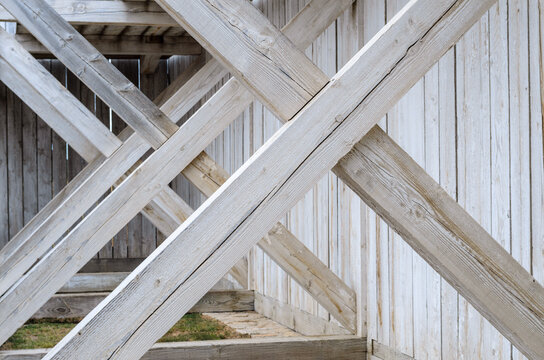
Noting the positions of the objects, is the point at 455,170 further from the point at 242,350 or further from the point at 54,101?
the point at 54,101

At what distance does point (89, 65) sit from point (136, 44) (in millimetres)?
3135

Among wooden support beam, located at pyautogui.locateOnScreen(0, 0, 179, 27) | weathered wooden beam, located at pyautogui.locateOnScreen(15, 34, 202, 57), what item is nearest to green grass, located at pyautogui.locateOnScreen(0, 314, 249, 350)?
wooden support beam, located at pyautogui.locateOnScreen(0, 0, 179, 27)

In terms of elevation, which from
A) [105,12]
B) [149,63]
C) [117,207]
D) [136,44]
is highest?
[149,63]

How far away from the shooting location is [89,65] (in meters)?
4.48

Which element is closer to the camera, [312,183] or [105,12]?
[312,183]

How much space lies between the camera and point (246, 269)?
7.17m

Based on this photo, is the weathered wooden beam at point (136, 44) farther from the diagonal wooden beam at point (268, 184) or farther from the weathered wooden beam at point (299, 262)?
the diagonal wooden beam at point (268, 184)

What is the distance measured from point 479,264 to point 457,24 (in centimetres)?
59

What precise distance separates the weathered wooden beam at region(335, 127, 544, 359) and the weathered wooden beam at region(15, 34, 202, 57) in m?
5.85

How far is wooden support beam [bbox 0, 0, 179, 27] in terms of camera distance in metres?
6.07

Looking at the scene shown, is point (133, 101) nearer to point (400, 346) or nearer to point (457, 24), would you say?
point (400, 346)

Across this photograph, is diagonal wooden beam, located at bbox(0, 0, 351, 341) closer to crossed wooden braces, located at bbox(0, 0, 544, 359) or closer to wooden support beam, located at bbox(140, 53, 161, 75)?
crossed wooden braces, located at bbox(0, 0, 544, 359)

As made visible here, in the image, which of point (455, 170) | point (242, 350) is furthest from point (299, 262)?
point (455, 170)

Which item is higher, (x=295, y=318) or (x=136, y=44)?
(x=136, y=44)
